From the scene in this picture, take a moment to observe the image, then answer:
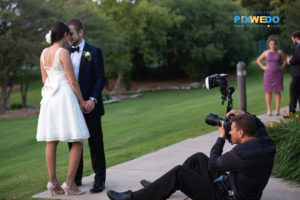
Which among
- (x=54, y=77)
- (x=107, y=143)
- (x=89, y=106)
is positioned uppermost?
(x=54, y=77)

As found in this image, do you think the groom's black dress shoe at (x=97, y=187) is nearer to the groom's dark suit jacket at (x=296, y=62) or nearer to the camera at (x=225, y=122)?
the camera at (x=225, y=122)

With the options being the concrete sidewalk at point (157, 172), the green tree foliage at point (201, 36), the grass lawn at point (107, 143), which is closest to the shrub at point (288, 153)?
the concrete sidewalk at point (157, 172)

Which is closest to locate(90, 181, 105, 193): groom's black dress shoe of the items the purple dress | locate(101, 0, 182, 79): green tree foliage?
the purple dress

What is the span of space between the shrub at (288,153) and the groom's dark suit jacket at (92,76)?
2459mm

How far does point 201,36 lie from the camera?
32.9 meters

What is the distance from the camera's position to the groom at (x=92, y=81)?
16.7 feet

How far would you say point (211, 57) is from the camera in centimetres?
3281

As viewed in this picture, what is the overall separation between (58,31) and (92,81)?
0.75m

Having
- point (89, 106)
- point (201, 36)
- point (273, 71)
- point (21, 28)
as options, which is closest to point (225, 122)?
point (89, 106)

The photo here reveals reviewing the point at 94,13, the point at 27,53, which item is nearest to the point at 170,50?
the point at 94,13

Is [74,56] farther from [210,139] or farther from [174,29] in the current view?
[174,29]

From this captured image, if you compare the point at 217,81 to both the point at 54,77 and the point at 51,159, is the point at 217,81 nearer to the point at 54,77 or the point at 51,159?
the point at 54,77

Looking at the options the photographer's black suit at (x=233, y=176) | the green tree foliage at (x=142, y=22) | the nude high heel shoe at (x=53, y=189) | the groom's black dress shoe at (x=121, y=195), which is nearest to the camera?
the photographer's black suit at (x=233, y=176)

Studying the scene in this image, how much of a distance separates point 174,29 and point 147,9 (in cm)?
381
